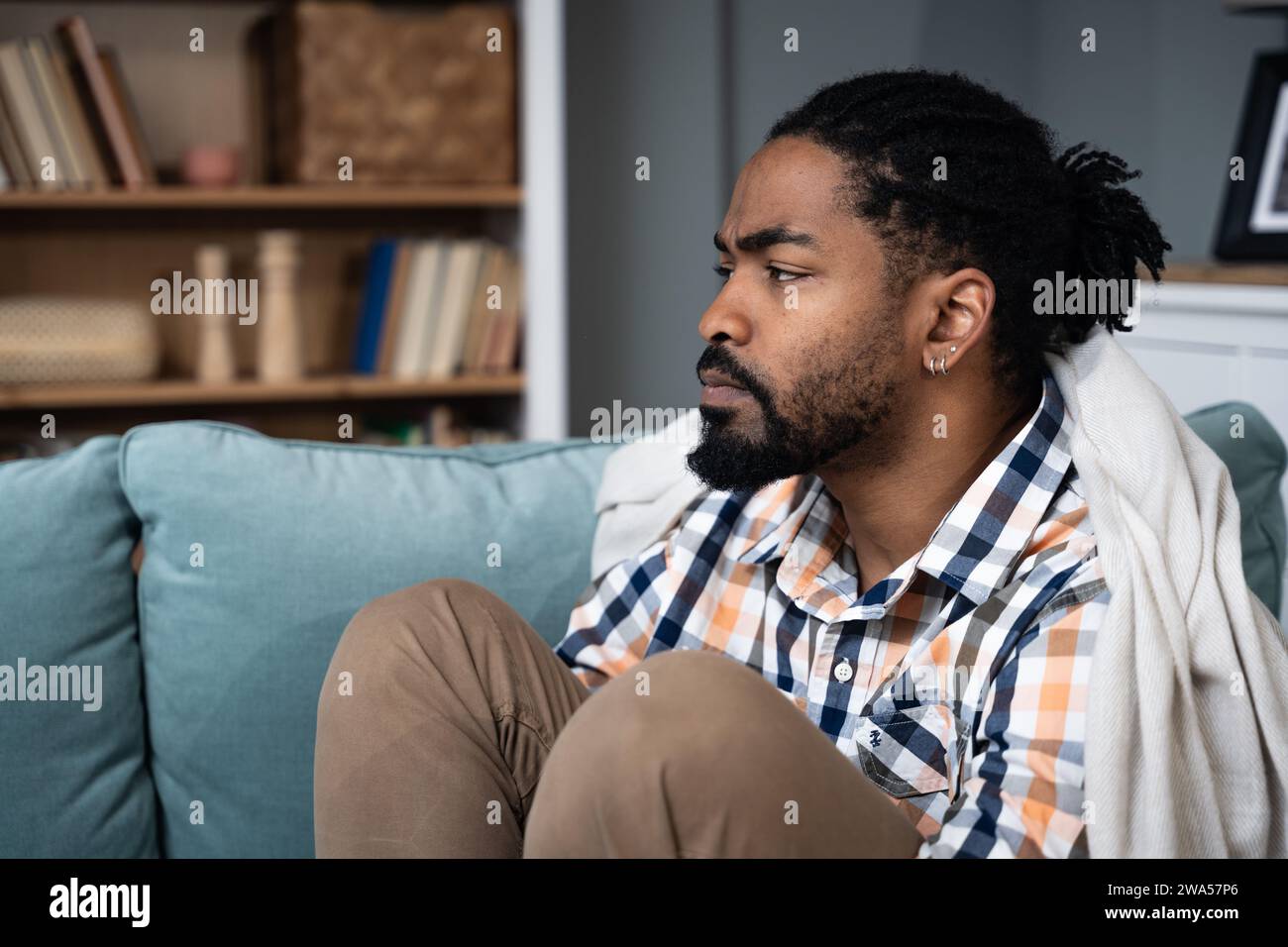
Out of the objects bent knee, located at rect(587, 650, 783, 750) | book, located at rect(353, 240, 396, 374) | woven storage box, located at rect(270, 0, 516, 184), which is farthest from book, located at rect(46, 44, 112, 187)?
bent knee, located at rect(587, 650, 783, 750)

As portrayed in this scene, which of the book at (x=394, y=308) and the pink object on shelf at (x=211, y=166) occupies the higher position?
the pink object on shelf at (x=211, y=166)

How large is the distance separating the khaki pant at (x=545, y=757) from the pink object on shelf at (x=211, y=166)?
1.71 m

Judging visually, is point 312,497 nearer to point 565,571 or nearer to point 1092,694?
point 565,571

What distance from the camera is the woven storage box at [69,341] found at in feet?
7.89

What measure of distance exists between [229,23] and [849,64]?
134 cm

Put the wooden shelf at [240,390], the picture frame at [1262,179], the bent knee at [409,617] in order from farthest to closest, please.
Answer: the wooden shelf at [240,390] → the picture frame at [1262,179] → the bent knee at [409,617]

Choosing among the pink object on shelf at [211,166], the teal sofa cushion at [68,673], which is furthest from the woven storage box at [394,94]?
the teal sofa cushion at [68,673]

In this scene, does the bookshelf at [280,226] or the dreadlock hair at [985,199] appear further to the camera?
the bookshelf at [280,226]

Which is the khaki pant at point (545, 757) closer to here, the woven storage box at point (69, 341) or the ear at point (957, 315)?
the ear at point (957, 315)

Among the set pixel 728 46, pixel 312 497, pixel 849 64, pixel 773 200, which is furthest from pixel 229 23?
pixel 773 200

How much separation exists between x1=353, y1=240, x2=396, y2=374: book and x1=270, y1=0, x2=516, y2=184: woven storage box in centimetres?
15

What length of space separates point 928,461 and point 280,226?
2.02 meters

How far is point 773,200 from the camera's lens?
1.11m

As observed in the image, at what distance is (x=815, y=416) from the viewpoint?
3.61ft
